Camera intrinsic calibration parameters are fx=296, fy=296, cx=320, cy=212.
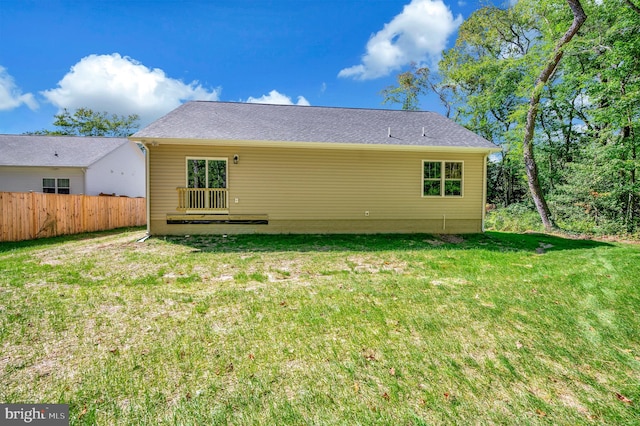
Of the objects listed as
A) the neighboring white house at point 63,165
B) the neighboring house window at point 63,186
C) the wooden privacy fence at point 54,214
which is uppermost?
the neighboring white house at point 63,165

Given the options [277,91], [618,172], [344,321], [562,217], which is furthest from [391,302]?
[277,91]

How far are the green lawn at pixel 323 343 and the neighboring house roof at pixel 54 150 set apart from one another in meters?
13.0

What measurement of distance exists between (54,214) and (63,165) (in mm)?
6544

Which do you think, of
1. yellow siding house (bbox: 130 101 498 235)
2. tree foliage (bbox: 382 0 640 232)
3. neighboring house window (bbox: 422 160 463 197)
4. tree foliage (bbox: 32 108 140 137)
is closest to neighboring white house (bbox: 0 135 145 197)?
yellow siding house (bbox: 130 101 498 235)

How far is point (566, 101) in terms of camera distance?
15289 millimetres

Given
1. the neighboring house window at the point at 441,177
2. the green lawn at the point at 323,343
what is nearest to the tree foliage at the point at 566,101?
the neighboring house window at the point at 441,177

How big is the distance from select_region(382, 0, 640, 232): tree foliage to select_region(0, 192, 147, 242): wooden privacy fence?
59.4 ft

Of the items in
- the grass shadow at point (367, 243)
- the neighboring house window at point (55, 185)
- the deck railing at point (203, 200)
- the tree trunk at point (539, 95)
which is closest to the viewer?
the grass shadow at point (367, 243)

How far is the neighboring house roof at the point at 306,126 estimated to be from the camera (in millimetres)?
9127

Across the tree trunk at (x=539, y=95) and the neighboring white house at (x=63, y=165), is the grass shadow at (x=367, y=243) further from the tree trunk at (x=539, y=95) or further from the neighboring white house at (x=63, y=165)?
the neighboring white house at (x=63, y=165)

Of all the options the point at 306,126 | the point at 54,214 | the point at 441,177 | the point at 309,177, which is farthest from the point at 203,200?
the point at 441,177

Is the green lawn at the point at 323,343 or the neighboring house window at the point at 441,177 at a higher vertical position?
the neighboring house window at the point at 441,177

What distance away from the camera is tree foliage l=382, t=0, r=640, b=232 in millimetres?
10500

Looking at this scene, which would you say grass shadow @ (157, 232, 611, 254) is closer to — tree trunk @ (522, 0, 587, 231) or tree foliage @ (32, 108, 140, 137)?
tree trunk @ (522, 0, 587, 231)
